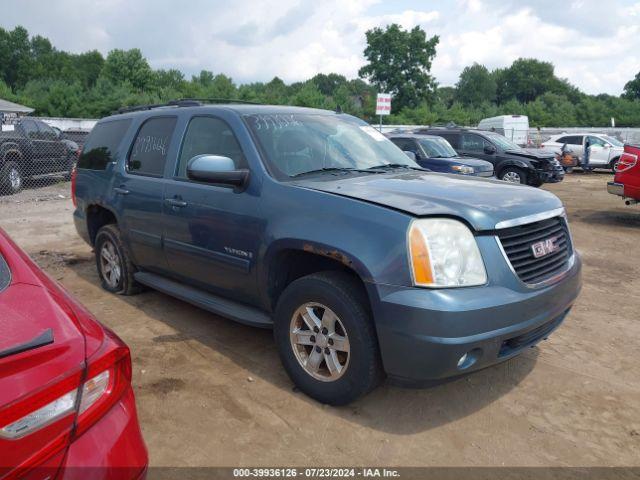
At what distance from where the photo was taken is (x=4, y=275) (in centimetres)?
196

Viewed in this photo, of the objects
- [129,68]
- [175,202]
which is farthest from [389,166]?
[129,68]

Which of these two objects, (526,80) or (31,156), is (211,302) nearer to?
(31,156)

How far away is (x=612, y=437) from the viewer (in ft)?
9.65

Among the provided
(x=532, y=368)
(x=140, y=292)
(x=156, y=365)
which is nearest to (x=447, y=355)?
(x=532, y=368)

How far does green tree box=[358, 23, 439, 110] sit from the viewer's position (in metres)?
63.5

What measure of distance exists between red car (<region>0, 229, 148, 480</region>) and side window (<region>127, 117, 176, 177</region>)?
2.69m

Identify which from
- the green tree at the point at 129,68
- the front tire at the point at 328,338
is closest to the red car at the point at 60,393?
the front tire at the point at 328,338

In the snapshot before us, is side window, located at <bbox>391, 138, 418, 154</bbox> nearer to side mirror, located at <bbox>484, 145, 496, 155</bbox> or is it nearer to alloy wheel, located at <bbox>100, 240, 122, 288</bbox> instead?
side mirror, located at <bbox>484, 145, 496, 155</bbox>

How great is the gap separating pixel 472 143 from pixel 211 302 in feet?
39.9

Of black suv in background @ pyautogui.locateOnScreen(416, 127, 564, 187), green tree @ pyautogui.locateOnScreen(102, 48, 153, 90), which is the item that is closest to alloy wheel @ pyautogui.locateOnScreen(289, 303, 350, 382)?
black suv in background @ pyautogui.locateOnScreen(416, 127, 564, 187)

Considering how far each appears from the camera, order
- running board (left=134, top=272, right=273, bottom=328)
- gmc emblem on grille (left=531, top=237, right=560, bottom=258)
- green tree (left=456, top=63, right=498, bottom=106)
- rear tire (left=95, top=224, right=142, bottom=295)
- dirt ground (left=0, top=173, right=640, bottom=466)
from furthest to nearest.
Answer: green tree (left=456, top=63, right=498, bottom=106)
rear tire (left=95, top=224, right=142, bottom=295)
running board (left=134, top=272, right=273, bottom=328)
gmc emblem on grille (left=531, top=237, right=560, bottom=258)
dirt ground (left=0, top=173, right=640, bottom=466)

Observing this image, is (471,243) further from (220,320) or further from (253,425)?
(220,320)

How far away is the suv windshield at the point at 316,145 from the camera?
3707 mm

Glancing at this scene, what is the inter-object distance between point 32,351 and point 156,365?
2.32 m
